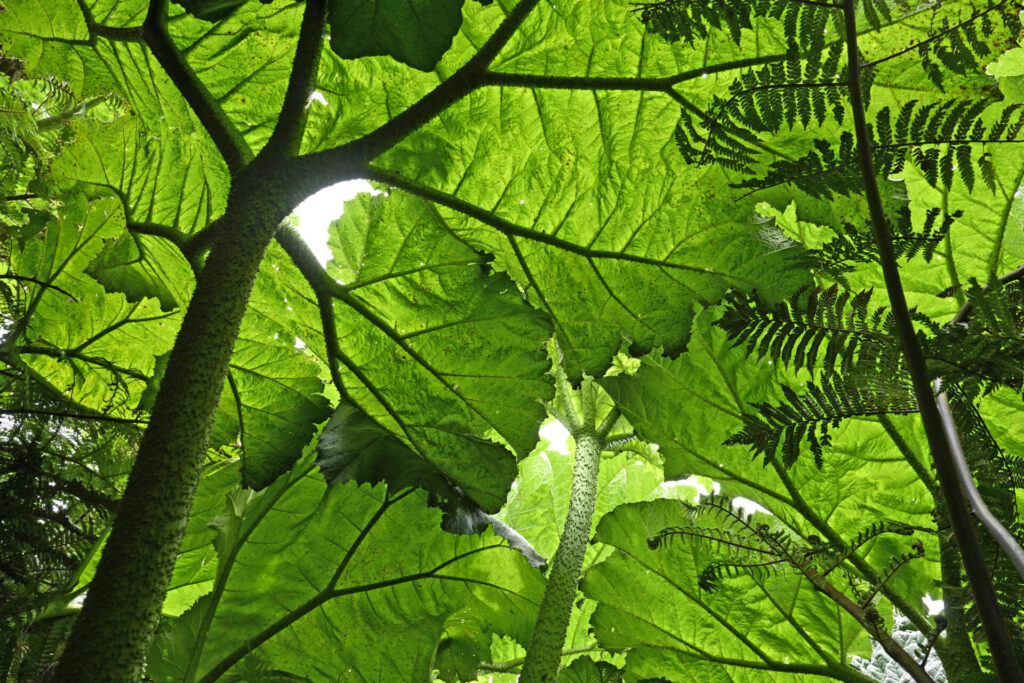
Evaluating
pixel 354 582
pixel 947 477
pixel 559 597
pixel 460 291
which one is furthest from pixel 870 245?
pixel 354 582

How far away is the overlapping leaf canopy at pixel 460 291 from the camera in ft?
5.73

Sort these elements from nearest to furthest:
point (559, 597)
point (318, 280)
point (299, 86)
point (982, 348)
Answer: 1. point (982, 348)
2. point (299, 86)
3. point (318, 280)
4. point (559, 597)

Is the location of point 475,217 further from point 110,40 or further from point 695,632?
point 695,632

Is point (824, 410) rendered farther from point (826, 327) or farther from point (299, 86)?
point (299, 86)

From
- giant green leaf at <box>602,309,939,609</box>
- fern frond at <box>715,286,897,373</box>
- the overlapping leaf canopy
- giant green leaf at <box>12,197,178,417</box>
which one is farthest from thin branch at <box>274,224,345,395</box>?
fern frond at <box>715,286,897,373</box>

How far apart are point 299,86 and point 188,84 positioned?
235 mm

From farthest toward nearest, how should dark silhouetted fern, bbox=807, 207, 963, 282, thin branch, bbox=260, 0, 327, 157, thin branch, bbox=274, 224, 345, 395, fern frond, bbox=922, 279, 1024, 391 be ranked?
thin branch, bbox=274, 224, 345, 395
thin branch, bbox=260, 0, 327, 157
dark silhouetted fern, bbox=807, 207, 963, 282
fern frond, bbox=922, 279, 1024, 391

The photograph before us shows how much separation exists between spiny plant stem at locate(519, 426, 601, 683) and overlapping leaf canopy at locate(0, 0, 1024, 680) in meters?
0.13

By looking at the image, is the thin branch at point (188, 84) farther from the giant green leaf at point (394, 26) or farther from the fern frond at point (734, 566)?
the fern frond at point (734, 566)

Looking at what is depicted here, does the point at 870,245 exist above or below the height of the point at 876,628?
above

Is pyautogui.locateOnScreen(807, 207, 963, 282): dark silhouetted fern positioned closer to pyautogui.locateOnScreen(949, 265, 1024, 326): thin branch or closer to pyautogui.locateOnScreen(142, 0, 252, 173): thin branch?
pyautogui.locateOnScreen(949, 265, 1024, 326): thin branch

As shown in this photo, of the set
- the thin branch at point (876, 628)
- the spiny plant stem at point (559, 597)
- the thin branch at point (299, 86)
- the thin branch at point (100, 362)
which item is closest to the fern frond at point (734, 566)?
the thin branch at point (876, 628)

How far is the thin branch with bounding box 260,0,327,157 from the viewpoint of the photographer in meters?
1.50

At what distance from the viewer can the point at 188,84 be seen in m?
1.55
